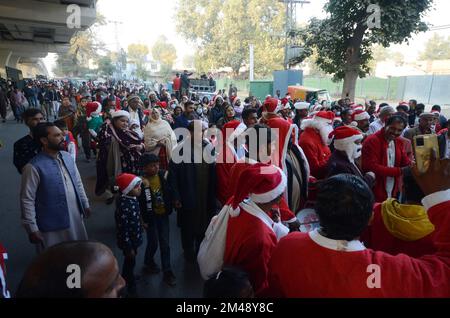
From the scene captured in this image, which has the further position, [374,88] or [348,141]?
[374,88]

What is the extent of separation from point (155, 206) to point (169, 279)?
0.79 metres

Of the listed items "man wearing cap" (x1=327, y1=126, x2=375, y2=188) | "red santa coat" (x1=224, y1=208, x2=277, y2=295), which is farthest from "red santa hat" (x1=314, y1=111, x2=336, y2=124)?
"red santa coat" (x1=224, y1=208, x2=277, y2=295)

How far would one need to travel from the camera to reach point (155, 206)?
3.32 metres

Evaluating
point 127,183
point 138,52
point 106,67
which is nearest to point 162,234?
point 127,183

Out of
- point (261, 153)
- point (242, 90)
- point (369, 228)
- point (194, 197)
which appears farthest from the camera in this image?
point (242, 90)

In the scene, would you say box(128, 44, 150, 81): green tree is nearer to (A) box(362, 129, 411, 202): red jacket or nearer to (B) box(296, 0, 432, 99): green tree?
(B) box(296, 0, 432, 99): green tree

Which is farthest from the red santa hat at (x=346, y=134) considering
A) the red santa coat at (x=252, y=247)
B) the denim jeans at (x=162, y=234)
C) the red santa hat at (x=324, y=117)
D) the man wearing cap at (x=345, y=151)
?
the denim jeans at (x=162, y=234)

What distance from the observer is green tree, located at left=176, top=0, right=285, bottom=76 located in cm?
3584

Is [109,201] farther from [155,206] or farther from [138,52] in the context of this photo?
[138,52]
